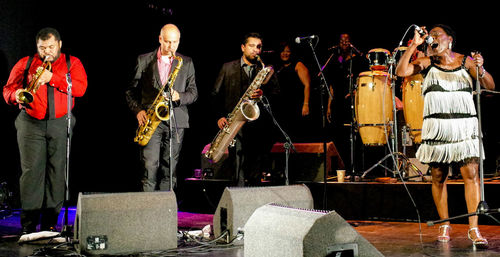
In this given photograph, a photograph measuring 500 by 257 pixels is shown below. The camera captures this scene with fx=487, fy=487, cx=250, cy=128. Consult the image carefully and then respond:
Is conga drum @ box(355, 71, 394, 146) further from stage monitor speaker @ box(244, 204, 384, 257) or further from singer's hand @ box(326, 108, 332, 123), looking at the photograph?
stage monitor speaker @ box(244, 204, 384, 257)

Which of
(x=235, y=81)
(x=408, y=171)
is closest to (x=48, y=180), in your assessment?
(x=235, y=81)

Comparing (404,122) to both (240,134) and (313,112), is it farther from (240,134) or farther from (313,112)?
(240,134)

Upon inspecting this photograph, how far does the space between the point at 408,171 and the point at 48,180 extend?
447 centimetres

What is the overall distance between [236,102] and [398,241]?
7.64 feet

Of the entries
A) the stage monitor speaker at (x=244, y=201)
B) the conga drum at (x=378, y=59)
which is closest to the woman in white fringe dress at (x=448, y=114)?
the stage monitor speaker at (x=244, y=201)

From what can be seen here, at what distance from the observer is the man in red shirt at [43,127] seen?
15.2 feet

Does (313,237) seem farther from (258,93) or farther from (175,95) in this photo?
(258,93)

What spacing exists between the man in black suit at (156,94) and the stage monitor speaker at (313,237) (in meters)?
2.29

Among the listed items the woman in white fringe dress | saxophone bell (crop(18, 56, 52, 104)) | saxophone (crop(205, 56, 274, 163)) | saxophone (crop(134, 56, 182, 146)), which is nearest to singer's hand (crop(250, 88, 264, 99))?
saxophone (crop(205, 56, 274, 163))

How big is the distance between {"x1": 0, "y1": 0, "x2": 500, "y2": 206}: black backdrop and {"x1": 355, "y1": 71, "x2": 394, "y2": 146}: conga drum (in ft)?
5.34

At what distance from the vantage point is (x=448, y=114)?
4.10 m

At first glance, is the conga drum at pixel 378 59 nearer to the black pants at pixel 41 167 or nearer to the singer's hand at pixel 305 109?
the singer's hand at pixel 305 109

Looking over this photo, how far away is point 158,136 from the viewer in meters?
4.98

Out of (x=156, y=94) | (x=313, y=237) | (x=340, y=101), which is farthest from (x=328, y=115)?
(x=313, y=237)
